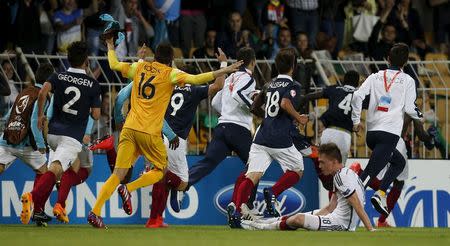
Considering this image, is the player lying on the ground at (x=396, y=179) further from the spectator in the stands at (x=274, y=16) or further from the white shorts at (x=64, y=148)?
the spectator in the stands at (x=274, y=16)

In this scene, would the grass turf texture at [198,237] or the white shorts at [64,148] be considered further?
the white shorts at [64,148]

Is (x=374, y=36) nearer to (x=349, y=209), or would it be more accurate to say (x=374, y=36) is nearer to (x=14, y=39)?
(x=14, y=39)

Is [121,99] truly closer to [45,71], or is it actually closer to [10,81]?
→ [45,71]

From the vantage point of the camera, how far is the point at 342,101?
794 inches

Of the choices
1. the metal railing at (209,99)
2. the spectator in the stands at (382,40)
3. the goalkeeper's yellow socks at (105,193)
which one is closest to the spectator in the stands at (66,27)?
the metal railing at (209,99)

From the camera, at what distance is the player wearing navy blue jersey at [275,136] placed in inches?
726

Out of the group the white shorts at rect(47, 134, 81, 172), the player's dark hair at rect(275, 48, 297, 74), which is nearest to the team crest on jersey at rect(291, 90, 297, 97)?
the player's dark hair at rect(275, 48, 297, 74)

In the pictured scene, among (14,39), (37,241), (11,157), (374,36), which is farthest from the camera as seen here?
(374,36)

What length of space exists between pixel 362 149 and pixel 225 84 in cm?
312

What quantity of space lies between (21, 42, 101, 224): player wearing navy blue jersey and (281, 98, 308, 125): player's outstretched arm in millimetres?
2322

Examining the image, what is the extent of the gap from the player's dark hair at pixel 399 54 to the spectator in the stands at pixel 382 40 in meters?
6.25

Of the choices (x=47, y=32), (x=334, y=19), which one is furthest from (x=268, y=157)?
(x=334, y=19)

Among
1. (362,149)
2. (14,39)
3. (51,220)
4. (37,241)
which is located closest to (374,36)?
(362,149)

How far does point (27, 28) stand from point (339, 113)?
247 inches
